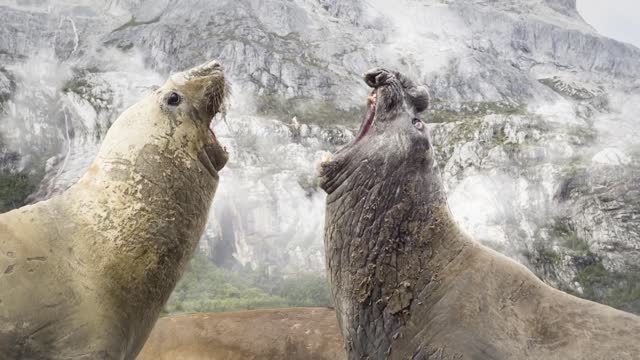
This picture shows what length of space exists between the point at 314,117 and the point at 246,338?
95.4 meters

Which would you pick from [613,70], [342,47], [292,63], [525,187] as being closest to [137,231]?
[525,187]

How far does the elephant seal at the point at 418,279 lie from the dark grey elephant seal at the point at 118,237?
3.35 feet

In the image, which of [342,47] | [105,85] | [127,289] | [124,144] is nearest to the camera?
[127,289]

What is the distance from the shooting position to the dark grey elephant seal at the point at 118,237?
3.78 meters

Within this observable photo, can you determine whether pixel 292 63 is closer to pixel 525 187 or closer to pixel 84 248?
pixel 525 187

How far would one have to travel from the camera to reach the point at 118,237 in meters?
4.26

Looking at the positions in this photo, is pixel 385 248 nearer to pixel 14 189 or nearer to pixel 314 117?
pixel 14 189

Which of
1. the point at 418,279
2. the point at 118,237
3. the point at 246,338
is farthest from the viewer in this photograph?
the point at 246,338

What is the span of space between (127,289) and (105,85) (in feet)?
334

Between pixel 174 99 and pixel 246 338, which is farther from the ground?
pixel 174 99

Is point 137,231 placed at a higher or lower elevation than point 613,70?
higher

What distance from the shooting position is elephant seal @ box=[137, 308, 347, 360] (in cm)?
678

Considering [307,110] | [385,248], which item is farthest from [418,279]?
[307,110]

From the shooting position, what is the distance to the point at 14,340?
12.1 feet
